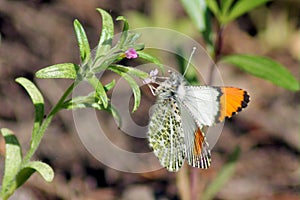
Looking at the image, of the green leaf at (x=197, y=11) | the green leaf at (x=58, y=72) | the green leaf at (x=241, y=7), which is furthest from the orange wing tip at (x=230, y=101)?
the green leaf at (x=197, y=11)

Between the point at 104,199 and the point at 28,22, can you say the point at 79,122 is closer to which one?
the point at 104,199

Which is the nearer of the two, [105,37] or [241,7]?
[105,37]

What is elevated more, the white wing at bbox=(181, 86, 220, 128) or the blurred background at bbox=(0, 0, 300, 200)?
the white wing at bbox=(181, 86, 220, 128)

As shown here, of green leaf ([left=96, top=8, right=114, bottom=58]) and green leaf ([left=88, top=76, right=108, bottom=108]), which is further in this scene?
green leaf ([left=96, top=8, right=114, bottom=58])

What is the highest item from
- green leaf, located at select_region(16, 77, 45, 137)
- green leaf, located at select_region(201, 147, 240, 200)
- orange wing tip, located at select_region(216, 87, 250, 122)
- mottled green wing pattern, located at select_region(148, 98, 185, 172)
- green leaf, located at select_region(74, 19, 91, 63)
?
green leaf, located at select_region(74, 19, 91, 63)

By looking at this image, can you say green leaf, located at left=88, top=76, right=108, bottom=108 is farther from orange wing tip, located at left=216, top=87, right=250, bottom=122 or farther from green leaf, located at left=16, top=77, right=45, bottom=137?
orange wing tip, located at left=216, top=87, right=250, bottom=122

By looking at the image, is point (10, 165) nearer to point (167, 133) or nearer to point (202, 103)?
point (167, 133)

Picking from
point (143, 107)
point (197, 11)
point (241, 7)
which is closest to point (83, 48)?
point (241, 7)

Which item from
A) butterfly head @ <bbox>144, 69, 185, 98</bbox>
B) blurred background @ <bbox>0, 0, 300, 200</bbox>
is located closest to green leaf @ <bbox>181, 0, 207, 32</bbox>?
blurred background @ <bbox>0, 0, 300, 200</bbox>
